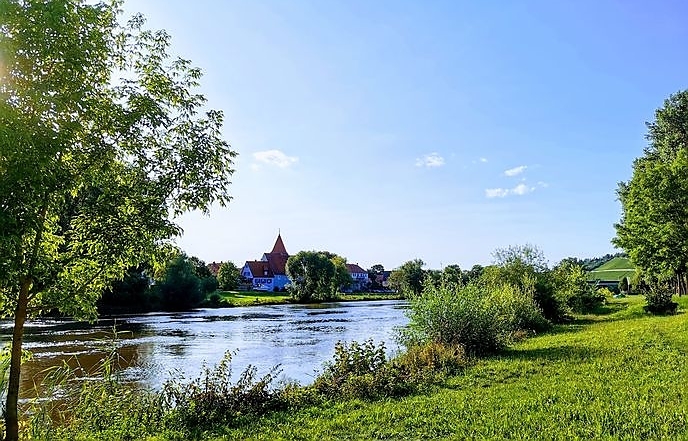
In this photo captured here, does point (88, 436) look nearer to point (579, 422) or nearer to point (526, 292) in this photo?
point (579, 422)

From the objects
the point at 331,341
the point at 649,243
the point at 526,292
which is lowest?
the point at 331,341

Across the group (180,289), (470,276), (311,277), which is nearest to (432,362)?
(470,276)

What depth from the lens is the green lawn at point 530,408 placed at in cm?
700

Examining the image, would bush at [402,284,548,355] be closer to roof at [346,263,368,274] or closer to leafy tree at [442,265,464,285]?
leafy tree at [442,265,464,285]

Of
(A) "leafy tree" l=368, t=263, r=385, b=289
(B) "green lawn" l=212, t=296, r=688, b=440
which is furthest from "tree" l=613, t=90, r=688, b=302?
(A) "leafy tree" l=368, t=263, r=385, b=289

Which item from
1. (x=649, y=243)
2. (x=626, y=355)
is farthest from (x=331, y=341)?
(x=649, y=243)

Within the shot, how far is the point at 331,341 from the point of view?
25.7m

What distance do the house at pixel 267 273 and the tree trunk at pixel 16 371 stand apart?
109m

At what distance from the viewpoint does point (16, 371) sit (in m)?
6.68

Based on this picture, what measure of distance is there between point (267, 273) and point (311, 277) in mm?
44208

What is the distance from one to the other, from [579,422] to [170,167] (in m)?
6.53

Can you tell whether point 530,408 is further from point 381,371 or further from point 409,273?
point 409,273

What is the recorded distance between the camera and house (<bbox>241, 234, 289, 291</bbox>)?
392 feet

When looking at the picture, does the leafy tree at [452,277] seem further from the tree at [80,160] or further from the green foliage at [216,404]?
the tree at [80,160]
